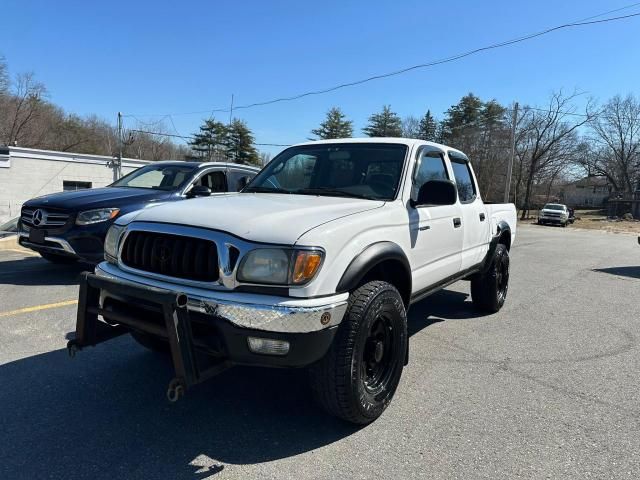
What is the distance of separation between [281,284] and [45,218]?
5.16 m

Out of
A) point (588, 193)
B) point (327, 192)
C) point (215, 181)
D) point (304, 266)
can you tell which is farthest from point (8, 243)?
point (588, 193)

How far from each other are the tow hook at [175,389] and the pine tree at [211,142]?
2238 inches

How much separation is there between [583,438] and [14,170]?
1898cm

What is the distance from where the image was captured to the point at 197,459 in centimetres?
257

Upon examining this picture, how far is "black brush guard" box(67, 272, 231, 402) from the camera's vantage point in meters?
2.37

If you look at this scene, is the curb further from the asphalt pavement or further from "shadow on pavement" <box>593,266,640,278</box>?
"shadow on pavement" <box>593,266,640,278</box>

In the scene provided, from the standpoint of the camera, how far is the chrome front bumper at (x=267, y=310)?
2416mm

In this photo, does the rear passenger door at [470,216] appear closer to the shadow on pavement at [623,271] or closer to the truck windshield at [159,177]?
the truck windshield at [159,177]

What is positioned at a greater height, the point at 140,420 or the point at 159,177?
the point at 159,177

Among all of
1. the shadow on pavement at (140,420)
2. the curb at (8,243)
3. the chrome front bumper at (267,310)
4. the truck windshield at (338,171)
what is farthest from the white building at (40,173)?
the chrome front bumper at (267,310)

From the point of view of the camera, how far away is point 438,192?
137 inches

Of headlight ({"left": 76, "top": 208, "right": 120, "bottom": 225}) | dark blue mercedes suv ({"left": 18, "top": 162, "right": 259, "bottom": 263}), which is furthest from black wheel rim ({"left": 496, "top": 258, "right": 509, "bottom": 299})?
headlight ({"left": 76, "top": 208, "right": 120, "bottom": 225})

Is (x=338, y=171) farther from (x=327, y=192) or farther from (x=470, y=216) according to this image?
(x=470, y=216)

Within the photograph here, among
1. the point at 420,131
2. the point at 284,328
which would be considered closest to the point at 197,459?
the point at 284,328
